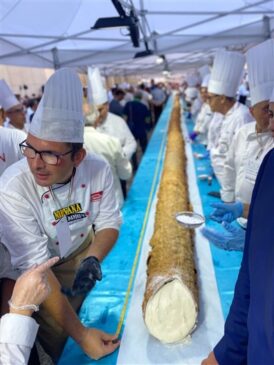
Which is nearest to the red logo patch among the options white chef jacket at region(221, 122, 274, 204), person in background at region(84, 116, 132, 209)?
white chef jacket at region(221, 122, 274, 204)

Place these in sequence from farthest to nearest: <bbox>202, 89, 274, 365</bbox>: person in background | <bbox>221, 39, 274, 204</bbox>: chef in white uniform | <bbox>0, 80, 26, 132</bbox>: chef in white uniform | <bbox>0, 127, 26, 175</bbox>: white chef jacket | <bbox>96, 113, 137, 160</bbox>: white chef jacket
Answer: <bbox>96, 113, 137, 160</bbox>: white chef jacket
<bbox>0, 80, 26, 132</bbox>: chef in white uniform
<bbox>221, 39, 274, 204</bbox>: chef in white uniform
<bbox>0, 127, 26, 175</bbox>: white chef jacket
<bbox>202, 89, 274, 365</bbox>: person in background

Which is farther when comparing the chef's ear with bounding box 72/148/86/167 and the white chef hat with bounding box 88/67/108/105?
the white chef hat with bounding box 88/67/108/105

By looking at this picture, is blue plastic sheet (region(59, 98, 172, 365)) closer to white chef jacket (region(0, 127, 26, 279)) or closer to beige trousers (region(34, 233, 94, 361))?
beige trousers (region(34, 233, 94, 361))

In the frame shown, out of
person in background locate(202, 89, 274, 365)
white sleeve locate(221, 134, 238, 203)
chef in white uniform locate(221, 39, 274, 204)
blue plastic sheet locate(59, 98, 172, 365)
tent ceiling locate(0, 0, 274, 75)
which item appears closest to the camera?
person in background locate(202, 89, 274, 365)

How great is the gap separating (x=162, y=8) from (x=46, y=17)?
119 centimetres

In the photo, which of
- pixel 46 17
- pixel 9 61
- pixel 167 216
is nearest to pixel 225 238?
pixel 167 216

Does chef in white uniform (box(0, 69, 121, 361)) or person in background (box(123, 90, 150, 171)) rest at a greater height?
chef in white uniform (box(0, 69, 121, 361))

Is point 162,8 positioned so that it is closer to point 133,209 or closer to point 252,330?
point 133,209

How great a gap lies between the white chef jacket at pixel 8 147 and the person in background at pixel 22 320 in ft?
2.82

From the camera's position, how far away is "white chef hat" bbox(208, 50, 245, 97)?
2580 millimetres

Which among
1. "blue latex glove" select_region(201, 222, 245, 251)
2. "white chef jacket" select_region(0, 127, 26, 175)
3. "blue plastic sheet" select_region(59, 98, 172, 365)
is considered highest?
"white chef jacket" select_region(0, 127, 26, 175)

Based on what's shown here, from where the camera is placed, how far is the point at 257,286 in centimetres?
65

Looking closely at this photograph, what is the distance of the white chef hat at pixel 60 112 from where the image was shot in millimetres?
1015

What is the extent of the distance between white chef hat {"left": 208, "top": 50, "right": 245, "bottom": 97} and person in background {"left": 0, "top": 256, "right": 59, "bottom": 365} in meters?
2.24
